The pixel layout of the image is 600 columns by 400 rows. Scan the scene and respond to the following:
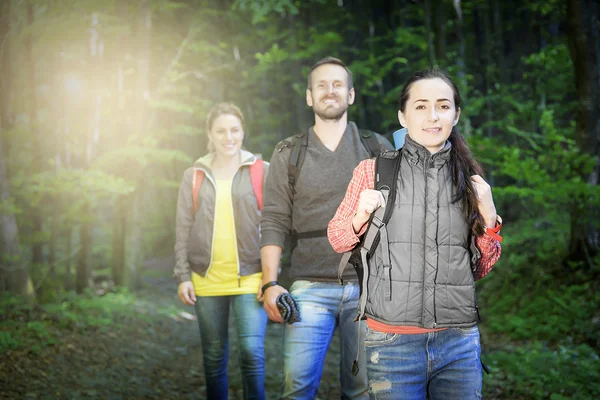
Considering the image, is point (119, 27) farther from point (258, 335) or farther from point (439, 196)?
point (439, 196)

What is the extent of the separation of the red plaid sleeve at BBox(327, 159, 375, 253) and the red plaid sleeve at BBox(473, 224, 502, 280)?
0.56m

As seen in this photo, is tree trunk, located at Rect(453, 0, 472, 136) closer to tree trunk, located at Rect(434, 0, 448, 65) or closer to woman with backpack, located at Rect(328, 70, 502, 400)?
tree trunk, located at Rect(434, 0, 448, 65)

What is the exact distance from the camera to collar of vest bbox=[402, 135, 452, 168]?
255 centimetres

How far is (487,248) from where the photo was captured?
2508 mm

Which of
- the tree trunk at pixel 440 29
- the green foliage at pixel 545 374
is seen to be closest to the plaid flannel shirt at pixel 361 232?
the green foliage at pixel 545 374

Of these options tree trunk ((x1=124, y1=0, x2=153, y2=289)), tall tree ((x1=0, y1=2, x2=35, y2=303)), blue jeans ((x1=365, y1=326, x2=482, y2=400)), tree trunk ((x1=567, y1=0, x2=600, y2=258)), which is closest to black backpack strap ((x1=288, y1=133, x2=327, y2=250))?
blue jeans ((x1=365, y1=326, x2=482, y2=400))

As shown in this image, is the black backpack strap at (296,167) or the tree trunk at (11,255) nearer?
the black backpack strap at (296,167)

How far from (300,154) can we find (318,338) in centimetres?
129

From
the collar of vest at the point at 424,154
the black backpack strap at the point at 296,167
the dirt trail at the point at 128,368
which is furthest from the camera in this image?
the dirt trail at the point at 128,368

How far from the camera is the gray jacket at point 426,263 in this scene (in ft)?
7.90

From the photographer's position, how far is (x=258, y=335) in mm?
4457

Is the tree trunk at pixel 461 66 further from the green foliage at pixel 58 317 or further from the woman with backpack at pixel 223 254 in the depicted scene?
the woman with backpack at pixel 223 254

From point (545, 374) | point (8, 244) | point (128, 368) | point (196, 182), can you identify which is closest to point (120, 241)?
point (8, 244)

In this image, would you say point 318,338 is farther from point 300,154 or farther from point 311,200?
point 300,154
